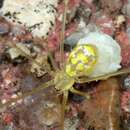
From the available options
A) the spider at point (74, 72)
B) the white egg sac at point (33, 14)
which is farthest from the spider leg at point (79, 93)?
the white egg sac at point (33, 14)

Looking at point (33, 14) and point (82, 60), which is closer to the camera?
point (82, 60)

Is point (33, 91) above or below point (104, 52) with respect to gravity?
below

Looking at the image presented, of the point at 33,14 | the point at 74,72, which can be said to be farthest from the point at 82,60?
the point at 33,14

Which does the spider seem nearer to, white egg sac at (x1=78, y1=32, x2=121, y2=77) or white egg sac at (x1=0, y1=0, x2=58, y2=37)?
white egg sac at (x1=78, y1=32, x2=121, y2=77)

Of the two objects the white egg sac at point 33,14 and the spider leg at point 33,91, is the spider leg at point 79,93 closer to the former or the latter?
the spider leg at point 33,91

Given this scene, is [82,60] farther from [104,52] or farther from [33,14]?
[33,14]

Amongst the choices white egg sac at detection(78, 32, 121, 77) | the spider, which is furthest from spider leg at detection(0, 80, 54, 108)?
white egg sac at detection(78, 32, 121, 77)
